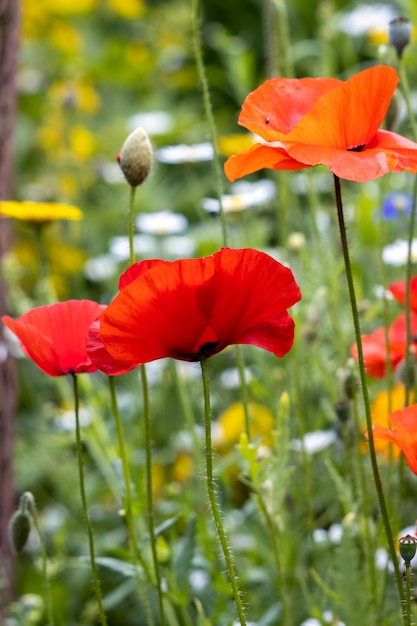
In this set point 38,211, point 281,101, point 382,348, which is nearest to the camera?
point 281,101

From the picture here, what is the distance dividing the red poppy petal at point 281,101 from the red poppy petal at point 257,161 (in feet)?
0.05

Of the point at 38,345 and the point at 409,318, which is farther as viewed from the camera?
the point at 409,318

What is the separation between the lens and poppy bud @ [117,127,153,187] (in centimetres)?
66

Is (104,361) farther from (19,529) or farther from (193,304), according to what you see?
(19,529)

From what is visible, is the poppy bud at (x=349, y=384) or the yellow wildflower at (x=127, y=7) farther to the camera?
the yellow wildflower at (x=127, y=7)

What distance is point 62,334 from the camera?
2.06 ft

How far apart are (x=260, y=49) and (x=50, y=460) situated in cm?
207

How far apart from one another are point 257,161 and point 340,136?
0.06 m

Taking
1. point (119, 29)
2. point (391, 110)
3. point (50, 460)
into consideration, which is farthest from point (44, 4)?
point (391, 110)

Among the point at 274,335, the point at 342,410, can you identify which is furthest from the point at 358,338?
the point at 342,410

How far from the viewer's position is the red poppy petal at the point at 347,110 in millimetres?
562

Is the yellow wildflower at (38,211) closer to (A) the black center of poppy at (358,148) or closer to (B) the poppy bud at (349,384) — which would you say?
(B) the poppy bud at (349,384)

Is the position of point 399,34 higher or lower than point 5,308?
higher

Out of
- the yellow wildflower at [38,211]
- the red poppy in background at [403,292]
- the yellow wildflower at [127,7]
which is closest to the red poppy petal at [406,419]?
the red poppy in background at [403,292]
